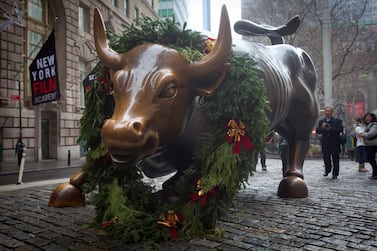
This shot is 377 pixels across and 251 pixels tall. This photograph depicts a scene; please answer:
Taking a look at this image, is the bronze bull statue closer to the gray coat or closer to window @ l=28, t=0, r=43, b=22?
the gray coat

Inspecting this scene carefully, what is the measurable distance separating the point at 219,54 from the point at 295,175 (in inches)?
118

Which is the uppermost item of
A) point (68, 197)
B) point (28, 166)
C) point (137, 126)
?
point (137, 126)

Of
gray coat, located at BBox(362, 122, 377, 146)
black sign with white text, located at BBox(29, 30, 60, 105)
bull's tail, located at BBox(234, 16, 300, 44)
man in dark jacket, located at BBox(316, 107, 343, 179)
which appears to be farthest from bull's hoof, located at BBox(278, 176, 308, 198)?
black sign with white text, located at BBox(29, 30, 60, 105)

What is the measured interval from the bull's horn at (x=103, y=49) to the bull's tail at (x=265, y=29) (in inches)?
120

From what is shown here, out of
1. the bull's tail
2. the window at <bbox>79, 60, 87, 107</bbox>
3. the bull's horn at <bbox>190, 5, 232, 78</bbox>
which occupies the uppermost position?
the window at <bbox>79, 60, 87, 107</bbox>

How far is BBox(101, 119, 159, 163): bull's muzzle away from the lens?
2695 mm

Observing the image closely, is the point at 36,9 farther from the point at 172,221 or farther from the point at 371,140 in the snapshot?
the point at 172,221

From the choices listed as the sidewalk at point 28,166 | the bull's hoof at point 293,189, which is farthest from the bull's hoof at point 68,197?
the sidewalk at point 28,166

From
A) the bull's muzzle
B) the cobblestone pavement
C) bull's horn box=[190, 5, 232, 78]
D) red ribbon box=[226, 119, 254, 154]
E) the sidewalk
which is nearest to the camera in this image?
the bull's muzzle

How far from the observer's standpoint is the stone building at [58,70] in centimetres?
1639

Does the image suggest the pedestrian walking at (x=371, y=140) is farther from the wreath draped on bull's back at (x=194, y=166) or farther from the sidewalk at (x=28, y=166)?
the sidewalk at (x=28, y=166)

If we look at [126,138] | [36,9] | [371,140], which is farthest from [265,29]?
[36,9]

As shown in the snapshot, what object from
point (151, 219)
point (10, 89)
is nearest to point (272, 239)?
point (151, 219)

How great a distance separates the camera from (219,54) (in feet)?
10.5
